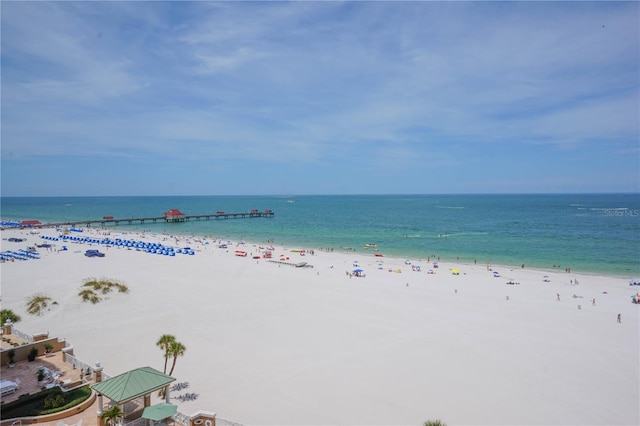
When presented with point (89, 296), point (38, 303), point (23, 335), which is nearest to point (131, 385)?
point (23, 335)

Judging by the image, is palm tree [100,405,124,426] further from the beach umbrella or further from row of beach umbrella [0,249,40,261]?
row of beach umbrella [0,249,40,261]

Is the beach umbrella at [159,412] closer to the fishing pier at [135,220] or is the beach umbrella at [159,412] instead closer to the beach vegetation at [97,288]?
the beach vegetation at [97,288]

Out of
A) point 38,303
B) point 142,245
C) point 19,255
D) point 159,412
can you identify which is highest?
point 142,245

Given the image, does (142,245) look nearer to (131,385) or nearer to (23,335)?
(23,335)

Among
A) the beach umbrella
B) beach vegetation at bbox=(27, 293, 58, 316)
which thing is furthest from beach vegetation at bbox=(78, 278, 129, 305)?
the beach umbrella

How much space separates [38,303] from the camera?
24641mm

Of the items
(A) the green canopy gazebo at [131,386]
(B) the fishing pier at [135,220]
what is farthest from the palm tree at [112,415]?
(B) the fishing pier at [135,220]

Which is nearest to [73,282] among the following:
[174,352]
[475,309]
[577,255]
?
[174,352]

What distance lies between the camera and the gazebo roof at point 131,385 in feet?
38.4

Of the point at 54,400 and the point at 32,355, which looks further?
the point at 32,355

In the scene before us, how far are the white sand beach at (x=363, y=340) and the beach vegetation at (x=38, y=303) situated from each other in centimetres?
68

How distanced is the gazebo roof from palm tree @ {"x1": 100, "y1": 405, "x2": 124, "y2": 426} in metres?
0.22

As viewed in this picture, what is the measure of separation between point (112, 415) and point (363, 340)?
12.5m

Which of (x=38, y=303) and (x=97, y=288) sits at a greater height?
(x=97, y=288)
